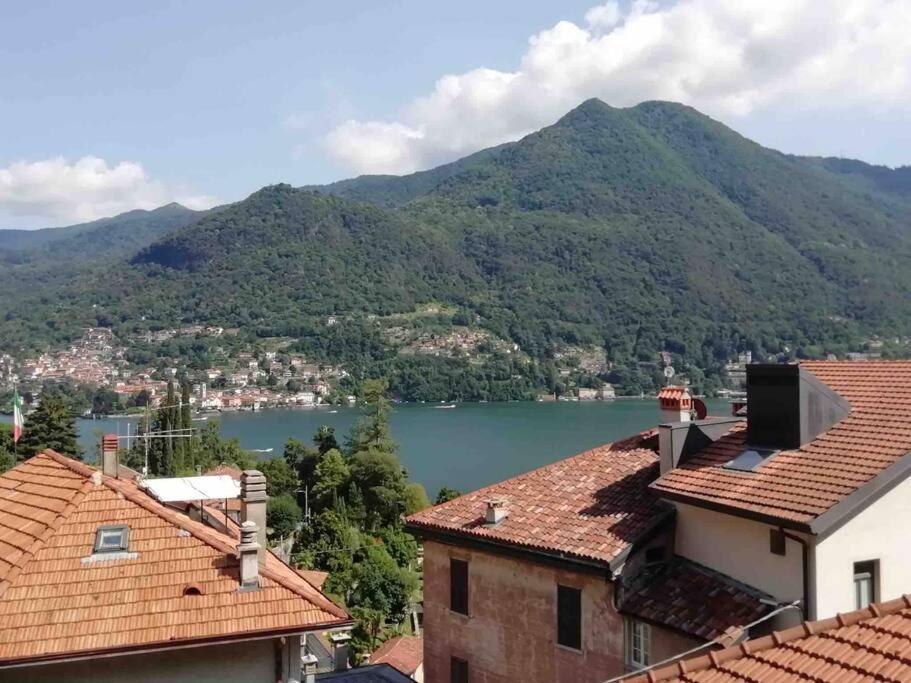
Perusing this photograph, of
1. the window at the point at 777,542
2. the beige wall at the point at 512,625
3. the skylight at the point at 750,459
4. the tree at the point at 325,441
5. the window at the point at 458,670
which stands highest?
the skylight at the point at 750,459

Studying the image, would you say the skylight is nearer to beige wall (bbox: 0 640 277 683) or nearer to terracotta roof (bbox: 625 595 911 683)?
terracotta roof (bbox: 625 595 911 683)

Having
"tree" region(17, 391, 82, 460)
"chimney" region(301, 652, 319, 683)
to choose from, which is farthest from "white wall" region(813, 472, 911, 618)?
"tree" region(17, 391, 82, 460)

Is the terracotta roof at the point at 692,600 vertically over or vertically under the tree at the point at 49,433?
over

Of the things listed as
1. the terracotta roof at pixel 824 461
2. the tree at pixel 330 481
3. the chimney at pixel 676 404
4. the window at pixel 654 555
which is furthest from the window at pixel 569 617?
the tree at pixel 330 481

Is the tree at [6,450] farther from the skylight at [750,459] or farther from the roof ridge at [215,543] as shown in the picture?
the skylight at [750,459]

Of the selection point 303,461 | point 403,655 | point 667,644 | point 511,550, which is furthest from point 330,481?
point 667,644

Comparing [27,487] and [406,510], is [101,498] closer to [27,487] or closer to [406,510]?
[27,487]

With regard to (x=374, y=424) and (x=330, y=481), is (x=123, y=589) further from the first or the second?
(x=374, y=424)
